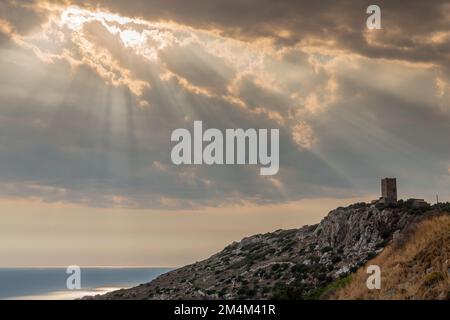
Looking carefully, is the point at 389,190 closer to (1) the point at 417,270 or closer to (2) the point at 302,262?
(2) the point at 302,262

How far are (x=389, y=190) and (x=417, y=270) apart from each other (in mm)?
41503

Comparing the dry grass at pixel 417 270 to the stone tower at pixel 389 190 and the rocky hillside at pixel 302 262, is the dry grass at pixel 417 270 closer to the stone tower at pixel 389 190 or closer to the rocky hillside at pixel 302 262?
the rocky hillside at pixel 302 262

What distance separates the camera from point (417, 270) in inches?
1629

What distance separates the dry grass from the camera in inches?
1445

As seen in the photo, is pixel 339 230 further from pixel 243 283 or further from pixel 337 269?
pixel 243 283

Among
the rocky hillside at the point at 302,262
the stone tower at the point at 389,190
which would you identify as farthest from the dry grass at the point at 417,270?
the stone tower at the point at 389,190

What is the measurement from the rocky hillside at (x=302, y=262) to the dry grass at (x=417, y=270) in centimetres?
1281

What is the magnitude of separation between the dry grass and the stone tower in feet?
94.1

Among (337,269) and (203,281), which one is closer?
(337,269)

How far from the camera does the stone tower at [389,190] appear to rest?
267 feet
